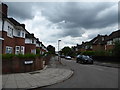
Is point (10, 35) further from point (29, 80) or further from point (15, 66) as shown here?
point (29, 80)

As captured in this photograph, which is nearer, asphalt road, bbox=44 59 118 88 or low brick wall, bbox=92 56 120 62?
asphalt road, bbox=44 59 118 88

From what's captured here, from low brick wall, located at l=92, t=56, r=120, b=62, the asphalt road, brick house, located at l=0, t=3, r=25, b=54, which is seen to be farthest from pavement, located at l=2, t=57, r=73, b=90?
low brick wall, located at l=92, t=56, r=120, b=62

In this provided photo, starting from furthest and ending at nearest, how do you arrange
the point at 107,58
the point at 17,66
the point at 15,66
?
the point at 107,58 → the point at 17,66 → the point at 15,66

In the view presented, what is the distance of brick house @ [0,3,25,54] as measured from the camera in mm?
16141

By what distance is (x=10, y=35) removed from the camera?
18891mm

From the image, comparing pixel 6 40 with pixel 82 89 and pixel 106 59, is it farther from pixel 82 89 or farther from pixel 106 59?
pixel 106 59

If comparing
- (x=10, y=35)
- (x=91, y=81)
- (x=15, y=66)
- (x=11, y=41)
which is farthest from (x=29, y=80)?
(x=10, y=35)

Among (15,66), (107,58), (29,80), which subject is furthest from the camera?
(107,58)

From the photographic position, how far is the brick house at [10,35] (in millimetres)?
16141

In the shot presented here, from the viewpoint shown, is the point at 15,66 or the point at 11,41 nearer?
the point at 15,66

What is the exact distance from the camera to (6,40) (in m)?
16.8

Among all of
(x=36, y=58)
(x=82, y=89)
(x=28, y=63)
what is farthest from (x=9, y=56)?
(x=82, y=89)

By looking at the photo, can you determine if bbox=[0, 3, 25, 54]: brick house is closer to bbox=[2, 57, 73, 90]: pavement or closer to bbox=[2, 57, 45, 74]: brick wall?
bbox=[2, 57, 45, 74]: brick wall

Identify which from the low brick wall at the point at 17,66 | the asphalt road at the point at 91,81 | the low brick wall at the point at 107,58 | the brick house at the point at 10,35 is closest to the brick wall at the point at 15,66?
the low brick wall at the point at 17,66
